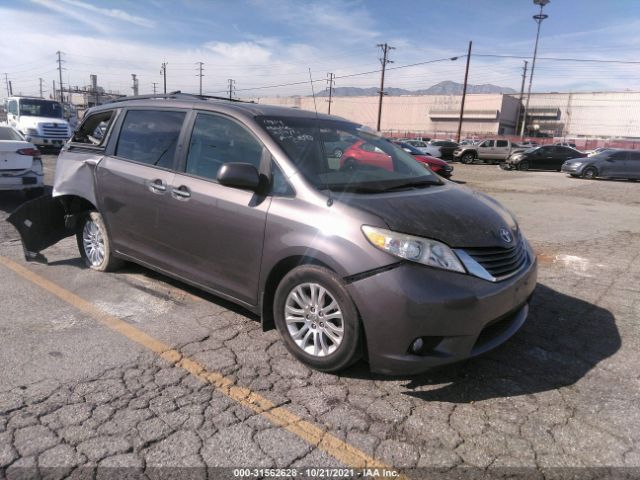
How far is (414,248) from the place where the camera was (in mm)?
2738

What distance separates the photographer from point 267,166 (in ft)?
10.9

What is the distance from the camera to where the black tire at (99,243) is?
4727 millimetres

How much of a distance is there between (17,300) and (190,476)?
2.99 meters

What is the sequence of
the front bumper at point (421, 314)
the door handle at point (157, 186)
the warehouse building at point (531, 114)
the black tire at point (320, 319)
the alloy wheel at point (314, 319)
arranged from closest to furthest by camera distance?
the front bumper at point (421, 314)
the black tire at point (320, 319)
the alloy wheel at point (314, 319)
the door handle at point (157, 186)
the warehouse building at point (531, 114)

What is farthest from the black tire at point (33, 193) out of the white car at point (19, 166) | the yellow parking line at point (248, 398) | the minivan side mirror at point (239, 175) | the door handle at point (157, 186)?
the minivan side mirror at point (239, 175)

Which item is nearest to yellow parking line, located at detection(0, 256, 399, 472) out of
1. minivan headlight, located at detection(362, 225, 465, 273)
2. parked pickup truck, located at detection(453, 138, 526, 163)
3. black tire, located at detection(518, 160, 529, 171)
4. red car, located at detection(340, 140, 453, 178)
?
minivan headlight, located at detection(362, 225, 465, 273)

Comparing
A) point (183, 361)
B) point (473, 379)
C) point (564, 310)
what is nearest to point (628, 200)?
point (564, 310)

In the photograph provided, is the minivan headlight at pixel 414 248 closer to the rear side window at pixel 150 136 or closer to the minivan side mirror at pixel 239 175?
the minivan side mirror at pixel 239 175

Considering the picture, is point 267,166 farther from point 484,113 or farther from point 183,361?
point 484,113

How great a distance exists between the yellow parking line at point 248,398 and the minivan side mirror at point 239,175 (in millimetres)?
1246

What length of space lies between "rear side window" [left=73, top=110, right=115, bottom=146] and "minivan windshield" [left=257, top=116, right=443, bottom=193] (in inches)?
81.4

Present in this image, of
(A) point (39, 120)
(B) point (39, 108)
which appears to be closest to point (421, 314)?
(A) point (39, 120)

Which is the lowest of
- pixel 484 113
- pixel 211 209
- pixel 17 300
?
pixel 17 300

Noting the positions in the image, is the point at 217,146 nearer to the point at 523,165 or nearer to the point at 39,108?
the point at 39,108
